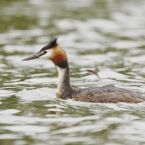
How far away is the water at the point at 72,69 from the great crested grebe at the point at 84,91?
0.50 ft

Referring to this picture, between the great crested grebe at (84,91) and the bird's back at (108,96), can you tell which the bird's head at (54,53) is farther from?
the bird's back at (108,96)

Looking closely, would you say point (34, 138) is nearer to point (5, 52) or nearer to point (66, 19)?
point (5, 52)

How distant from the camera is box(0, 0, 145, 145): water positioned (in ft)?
30.8

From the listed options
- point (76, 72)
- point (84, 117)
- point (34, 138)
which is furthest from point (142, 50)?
point (34, 138)

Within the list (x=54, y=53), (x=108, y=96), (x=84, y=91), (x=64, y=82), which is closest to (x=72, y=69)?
(x=64, y=82)

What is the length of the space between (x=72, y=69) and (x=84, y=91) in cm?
415

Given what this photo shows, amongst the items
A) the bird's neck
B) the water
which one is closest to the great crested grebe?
the bird's neck

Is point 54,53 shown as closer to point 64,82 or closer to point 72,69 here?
point 64,82

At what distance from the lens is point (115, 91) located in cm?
1116

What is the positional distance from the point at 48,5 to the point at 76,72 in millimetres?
10623

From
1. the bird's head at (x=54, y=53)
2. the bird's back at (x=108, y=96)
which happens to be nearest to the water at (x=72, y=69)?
the bird's back at (x=108, y=96)

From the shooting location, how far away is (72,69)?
15.6 m

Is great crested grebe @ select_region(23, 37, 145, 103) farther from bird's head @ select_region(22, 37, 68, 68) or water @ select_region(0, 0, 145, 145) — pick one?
water @ select_region(0, 0, 145, 145)

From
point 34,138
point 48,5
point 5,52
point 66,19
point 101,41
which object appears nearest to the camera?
point 34,138
